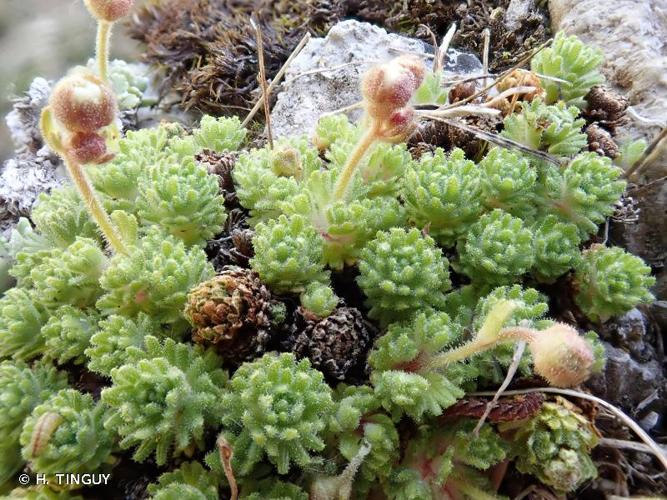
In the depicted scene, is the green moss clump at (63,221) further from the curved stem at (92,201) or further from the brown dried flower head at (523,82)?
the brown dried flower head at (523,82)

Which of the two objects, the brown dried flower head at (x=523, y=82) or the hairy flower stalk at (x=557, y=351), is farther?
the brown dried flower head at (x=523, y=82)

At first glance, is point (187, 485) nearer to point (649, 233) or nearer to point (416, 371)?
point (416, 371)

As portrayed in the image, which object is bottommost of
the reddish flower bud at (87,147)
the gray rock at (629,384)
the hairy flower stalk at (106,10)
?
the gray rock at (629,384)

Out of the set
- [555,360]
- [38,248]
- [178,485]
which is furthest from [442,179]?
[38,248]

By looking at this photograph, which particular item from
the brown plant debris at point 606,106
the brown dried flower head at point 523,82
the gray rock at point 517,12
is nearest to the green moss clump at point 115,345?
the brown dried flower head at point 523,82

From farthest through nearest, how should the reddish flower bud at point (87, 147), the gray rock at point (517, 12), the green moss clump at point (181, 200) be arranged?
the gray rock at point (517, 12)
the green moss clump at point (181, 200)
the reddish flower bud at point (87, 147)

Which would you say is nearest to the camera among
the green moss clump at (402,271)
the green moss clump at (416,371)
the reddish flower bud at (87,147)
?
the reddish flower bud at (87,147)
